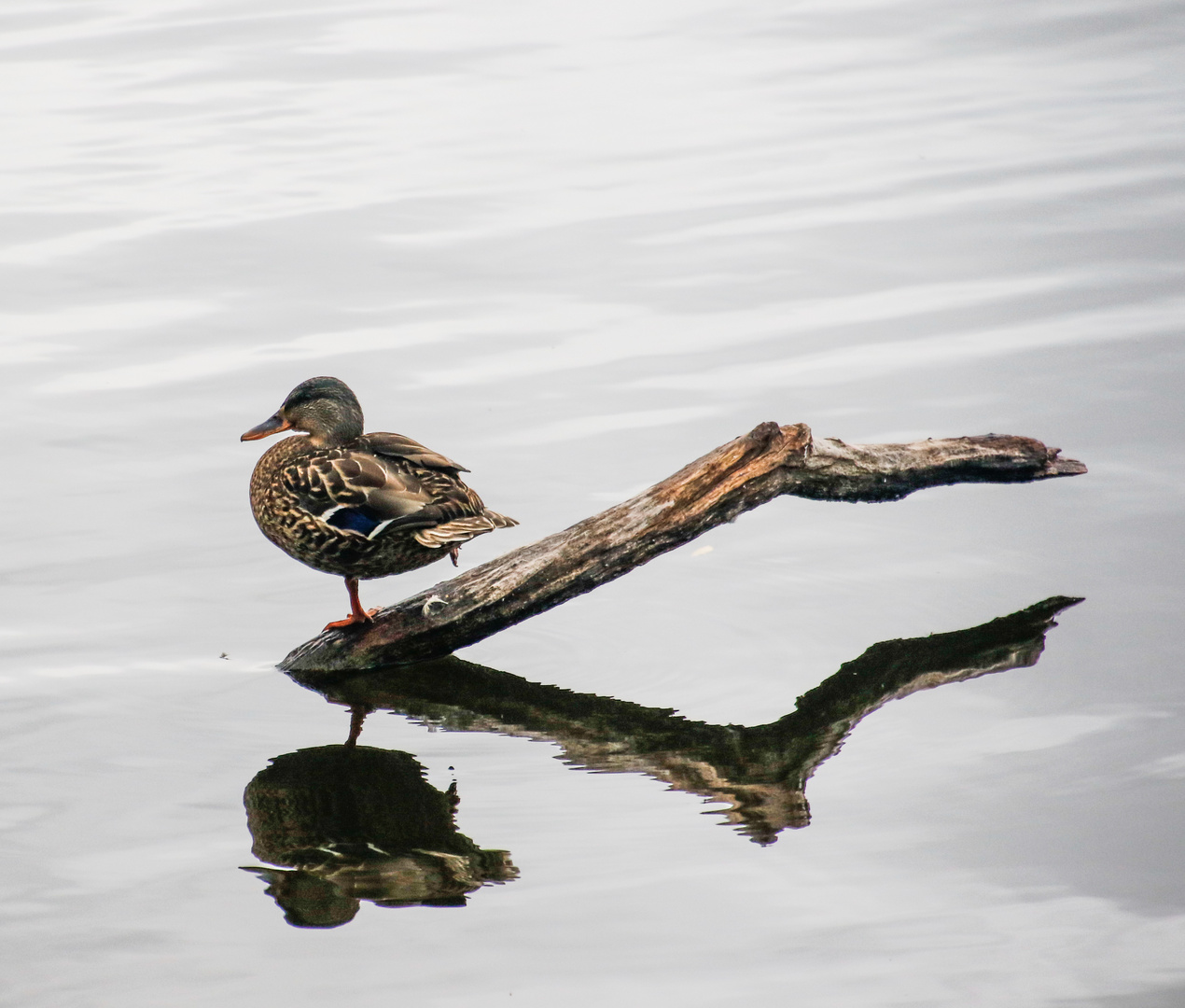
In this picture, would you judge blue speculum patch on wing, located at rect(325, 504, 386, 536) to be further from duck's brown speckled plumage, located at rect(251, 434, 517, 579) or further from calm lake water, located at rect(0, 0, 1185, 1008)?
calm lake water, located at rect(0, 0, 1185, 1008)

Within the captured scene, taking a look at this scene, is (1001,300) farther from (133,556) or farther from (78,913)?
(78,913)

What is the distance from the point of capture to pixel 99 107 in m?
14.1

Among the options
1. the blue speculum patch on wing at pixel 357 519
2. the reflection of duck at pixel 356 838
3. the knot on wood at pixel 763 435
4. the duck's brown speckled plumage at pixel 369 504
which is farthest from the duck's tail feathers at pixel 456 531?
the knot on wood at pixel 763 435

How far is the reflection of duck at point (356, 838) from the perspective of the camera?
4336mm

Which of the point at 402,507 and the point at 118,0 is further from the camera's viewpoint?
the point at 118,0

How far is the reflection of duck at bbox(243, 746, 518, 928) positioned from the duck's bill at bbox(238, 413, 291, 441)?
1489mm

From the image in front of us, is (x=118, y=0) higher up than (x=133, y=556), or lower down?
higher up

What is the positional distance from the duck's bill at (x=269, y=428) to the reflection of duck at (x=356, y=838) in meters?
1.49

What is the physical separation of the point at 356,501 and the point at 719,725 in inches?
57.0

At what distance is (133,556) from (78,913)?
267 centimetres

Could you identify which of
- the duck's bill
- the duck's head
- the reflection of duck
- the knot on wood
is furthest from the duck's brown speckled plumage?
the knot on wood

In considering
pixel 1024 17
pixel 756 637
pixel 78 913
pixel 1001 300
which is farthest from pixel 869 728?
pixel 1024 17

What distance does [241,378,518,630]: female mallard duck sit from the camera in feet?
17.9

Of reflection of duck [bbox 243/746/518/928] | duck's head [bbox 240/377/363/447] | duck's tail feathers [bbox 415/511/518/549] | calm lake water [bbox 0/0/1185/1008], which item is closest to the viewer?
calm lake water [bbox 0/0/1185/1008]
